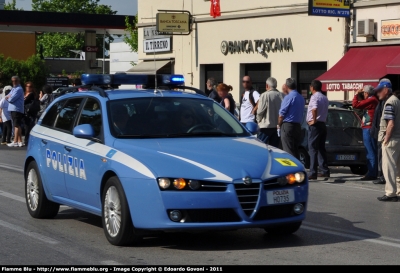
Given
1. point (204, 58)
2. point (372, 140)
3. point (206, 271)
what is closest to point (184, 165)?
point (206, 271)

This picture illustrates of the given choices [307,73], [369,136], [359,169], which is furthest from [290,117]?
[307,73]

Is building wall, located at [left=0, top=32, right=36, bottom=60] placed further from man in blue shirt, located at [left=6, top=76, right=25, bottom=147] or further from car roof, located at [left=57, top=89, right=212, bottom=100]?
car roof, located at [left=57, top=89, right=212, bottom=100]

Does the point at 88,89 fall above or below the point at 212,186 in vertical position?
above

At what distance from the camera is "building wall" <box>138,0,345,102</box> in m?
28.5

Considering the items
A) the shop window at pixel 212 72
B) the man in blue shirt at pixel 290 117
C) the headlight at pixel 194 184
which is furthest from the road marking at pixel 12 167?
the shop window at pixel 212 72

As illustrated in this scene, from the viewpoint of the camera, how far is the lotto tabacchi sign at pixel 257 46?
30.1 m

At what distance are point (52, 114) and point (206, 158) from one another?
124 inches

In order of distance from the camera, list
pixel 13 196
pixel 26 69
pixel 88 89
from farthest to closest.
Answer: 1. pixel 26 69
2. pixel 13 196
3. pixel 88 89

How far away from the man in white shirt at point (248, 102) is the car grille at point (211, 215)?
9.10 m

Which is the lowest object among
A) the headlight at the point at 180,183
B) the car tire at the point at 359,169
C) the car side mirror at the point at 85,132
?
the car tire at the point at 359,169

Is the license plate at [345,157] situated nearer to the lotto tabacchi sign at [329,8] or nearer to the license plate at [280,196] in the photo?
the license plate at [280,196]

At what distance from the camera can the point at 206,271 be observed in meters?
6.62

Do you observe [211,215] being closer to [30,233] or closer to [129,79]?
[30,233]

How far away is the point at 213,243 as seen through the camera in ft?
28.3
